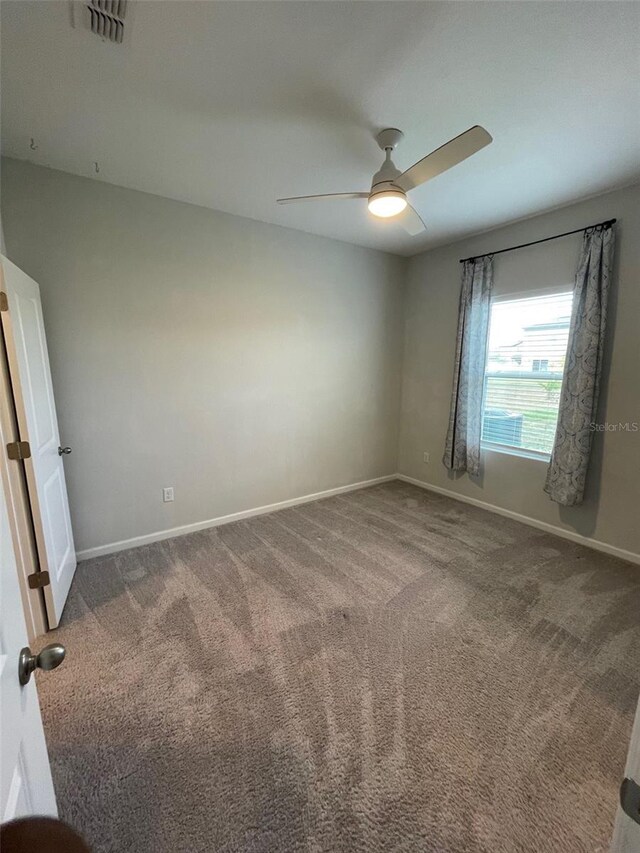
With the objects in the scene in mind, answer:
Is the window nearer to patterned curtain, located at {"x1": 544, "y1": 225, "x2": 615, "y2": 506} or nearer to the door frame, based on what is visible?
patterned curtain, located at {"x1": 544, "y1": 225, "x2": 615, "y2": 506}

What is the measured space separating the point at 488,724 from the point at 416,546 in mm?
1457

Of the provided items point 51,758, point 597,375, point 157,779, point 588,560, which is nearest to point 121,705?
point 51,758

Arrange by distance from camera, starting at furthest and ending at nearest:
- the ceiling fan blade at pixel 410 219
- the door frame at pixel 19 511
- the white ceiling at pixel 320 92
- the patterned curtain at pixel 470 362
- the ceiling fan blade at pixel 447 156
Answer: the patterned curtain at pixel 470 362 < the ceiling fan blade at pixel 410 219 < the door frame at pixel 19 511 < the ceiling fan blade at pixel 447 156 < the white ceiling at pixel 320 92

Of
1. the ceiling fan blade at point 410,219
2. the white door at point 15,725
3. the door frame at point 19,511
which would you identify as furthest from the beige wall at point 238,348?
the white door at point 15,725

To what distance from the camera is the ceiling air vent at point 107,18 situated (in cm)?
126

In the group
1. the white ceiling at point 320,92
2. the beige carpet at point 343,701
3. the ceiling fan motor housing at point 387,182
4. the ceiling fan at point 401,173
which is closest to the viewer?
the beige carpet at point 343,701

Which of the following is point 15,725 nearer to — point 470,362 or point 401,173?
point 401,173

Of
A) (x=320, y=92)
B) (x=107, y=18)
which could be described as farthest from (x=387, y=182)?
(x=107, y=18)

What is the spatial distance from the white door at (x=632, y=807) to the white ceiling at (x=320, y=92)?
2116 millimetres

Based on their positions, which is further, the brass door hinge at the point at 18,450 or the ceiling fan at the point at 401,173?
the brass door hinge at the point at 18,450

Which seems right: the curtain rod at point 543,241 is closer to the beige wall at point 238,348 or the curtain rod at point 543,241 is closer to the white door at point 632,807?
the beige wall at point 238,348

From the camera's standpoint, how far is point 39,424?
1994mm

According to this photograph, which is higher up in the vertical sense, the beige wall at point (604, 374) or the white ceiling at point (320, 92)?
the white ceiling at point (320, 92)

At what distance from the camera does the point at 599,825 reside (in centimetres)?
115
